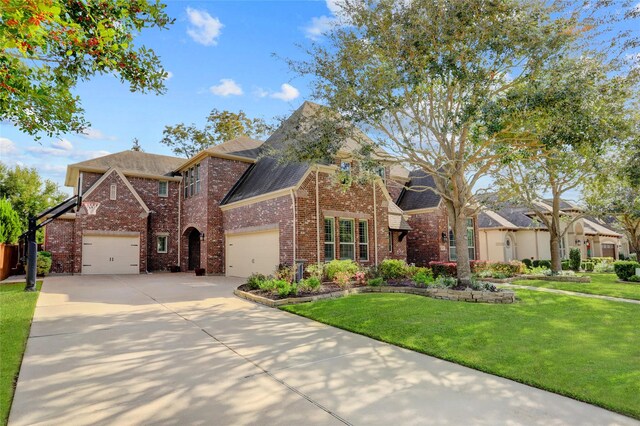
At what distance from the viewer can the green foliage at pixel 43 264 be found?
1839 cm

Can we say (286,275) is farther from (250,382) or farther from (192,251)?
(192,251)

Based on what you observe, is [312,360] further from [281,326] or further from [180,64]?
[180,64]

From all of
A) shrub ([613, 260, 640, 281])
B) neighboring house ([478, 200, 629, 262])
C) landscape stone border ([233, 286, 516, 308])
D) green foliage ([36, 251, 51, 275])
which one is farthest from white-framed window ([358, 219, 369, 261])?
green foliage ([36, 251, 51, 275])

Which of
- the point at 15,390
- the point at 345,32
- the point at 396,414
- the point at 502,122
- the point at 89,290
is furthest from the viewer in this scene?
the point at 89,290

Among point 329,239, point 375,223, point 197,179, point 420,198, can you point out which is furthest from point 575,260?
point 197,179

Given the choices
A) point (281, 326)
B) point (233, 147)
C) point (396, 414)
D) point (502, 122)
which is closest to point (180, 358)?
point (281, 326)

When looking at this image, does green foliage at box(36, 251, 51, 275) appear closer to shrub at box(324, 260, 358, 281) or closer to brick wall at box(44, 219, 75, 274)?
brick wall at box(44, 219, 75, 274)

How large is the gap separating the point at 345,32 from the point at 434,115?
12.8 feet

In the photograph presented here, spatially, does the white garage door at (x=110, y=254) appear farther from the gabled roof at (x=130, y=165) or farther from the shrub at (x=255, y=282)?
the shrub at (x=255, y=282)

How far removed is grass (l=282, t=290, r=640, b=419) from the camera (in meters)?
4.64

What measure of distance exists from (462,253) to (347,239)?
5.95 metres

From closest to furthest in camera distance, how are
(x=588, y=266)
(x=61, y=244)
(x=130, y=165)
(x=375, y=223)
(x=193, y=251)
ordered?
1. (x=375, y=223)
2. (x=61, y=244)
3. (x=130, y=165)
4. (x=193, y=251)
5. (x=588, y=266)

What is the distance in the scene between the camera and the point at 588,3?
10109 millimetres

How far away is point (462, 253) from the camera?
1175 cm
